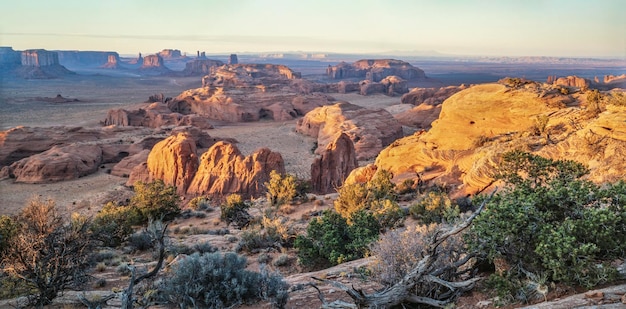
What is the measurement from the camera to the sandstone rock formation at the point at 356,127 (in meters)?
37.1

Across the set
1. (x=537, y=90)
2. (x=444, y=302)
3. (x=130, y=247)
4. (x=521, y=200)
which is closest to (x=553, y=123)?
(x=537, y=90)

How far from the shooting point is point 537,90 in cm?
1964

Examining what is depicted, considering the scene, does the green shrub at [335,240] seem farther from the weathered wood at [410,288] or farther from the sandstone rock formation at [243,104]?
the sandstone rock formation at [243,104]

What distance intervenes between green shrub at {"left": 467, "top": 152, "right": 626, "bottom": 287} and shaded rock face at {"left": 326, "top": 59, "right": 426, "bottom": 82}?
5495 inches

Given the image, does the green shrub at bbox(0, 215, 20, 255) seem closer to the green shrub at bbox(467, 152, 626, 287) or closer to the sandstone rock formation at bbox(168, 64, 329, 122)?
the green shrub at bbox(467, 152, 626, 287)

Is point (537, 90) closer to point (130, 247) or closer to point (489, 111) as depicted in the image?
point (489, 111)

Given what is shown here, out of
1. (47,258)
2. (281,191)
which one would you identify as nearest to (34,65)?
(281,191)

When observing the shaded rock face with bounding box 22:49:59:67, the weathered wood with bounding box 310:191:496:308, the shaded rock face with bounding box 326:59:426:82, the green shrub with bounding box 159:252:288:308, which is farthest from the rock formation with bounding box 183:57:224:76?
the weathered wood with bounding box 310:191:496:308

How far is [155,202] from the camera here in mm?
17688

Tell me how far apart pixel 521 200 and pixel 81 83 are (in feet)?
495

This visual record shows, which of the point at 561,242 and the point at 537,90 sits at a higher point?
the point at 537,90

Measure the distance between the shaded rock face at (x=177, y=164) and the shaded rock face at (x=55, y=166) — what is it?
7874mm

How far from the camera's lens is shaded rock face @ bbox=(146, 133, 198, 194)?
25.4 m

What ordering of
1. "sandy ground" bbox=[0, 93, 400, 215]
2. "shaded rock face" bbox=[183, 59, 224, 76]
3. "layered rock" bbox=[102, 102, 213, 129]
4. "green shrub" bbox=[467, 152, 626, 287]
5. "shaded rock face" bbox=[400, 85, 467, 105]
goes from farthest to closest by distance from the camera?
"shaded rock face" bbox=[183, 59, 224, 76]
"shaded rock face" bbox=[400, 85, 467, 105]
"layered rock" bbox=[102, 102, 213, 129]
"sandy ground" bbox=[0, 93, 400, 215]
"green shrub" bbox=[467, 152, 626, 287]
